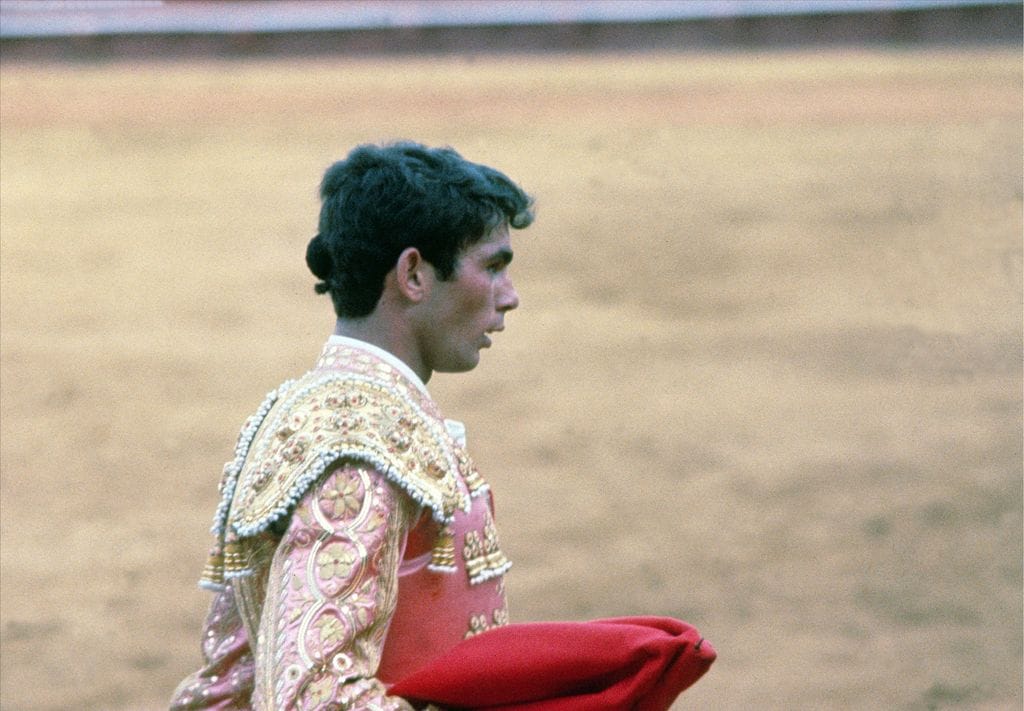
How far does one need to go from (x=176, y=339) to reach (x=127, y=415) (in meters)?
0.40

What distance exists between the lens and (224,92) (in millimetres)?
6555

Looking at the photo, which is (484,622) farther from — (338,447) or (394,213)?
(394,213)

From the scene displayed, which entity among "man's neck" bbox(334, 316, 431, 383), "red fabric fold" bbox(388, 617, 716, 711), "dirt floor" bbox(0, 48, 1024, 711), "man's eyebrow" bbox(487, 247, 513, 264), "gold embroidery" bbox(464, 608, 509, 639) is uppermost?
"dirt floor" bbox(0, 48, 1024, 711)

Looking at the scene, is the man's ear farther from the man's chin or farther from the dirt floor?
the dirt floor

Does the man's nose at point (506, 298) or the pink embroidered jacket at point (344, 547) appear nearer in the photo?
the pink embroidered jacket at point (344, 547)

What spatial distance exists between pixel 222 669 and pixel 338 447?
0.41 m

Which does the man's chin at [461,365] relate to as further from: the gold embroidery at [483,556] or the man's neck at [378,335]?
the gold embroidery at [483,556]

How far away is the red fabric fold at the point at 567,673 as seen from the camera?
1649mm

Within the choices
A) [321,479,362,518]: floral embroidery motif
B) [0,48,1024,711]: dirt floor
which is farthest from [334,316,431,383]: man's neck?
[0,48,1024,711]: dirt floor

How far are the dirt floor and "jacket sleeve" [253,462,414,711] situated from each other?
3.03m

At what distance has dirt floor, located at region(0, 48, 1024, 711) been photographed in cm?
502

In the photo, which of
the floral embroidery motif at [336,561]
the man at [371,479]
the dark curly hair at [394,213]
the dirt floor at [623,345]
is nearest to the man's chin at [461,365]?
the man at [371,479]

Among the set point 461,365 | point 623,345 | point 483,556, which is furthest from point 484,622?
point 623,345

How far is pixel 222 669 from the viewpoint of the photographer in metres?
1.91
